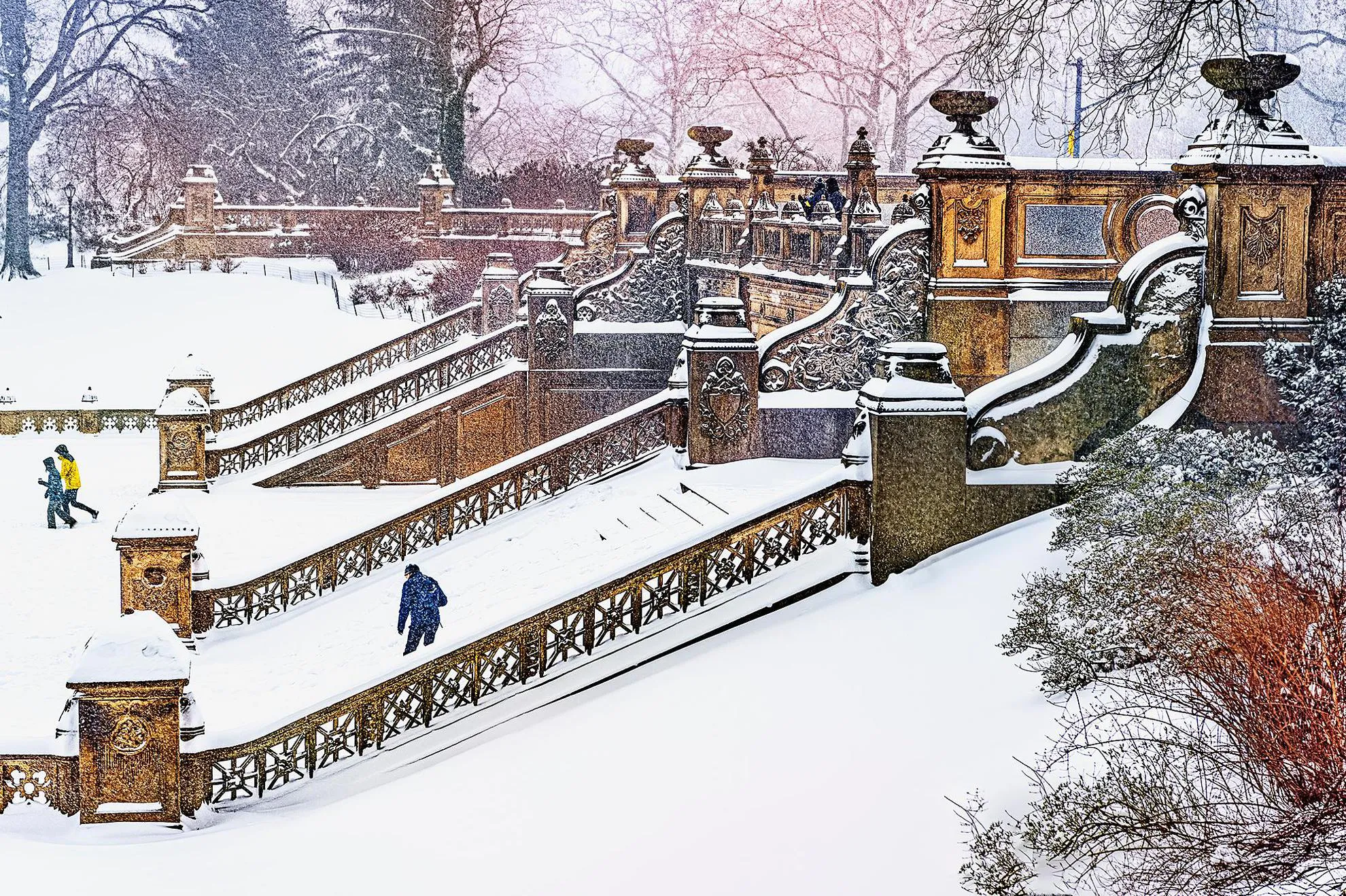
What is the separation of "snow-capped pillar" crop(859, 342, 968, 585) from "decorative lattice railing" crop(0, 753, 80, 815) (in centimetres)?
499

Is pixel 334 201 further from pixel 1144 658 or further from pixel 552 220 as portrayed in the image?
pixel 1144 658

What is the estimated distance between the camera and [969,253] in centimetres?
1386

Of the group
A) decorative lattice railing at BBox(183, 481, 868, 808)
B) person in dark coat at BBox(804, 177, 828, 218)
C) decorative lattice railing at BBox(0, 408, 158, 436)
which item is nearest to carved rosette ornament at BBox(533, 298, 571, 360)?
person in dark coat at BBox(804, 177, 828, 218)

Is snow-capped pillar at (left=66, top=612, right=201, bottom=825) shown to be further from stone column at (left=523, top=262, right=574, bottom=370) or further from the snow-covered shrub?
stone column at (left=523, top=262, right=574, bottom=370)

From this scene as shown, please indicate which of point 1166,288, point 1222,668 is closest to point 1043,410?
point 1166,288

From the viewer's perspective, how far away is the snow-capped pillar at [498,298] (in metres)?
24.7

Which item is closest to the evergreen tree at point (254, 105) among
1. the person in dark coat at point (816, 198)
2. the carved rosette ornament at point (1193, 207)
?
the person in dark coat at point (816, 198)

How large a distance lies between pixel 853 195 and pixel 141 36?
67.0 ft

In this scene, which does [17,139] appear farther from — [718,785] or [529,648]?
[718,785]

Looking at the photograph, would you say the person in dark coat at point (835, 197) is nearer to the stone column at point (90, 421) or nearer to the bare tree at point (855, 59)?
the bare tree at point (855, 59)

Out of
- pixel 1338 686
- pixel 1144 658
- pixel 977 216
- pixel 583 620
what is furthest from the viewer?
pixel 977 216

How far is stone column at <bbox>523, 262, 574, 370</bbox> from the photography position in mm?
20016

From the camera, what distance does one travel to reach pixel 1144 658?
695 cm

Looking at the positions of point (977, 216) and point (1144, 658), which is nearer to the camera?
point (1144, 658)
